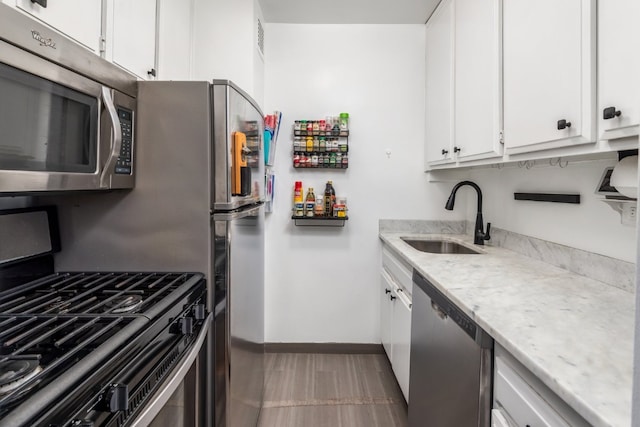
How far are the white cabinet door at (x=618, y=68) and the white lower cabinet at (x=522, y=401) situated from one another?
0.70 metres

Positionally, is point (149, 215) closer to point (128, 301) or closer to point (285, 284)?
point (128, 301)

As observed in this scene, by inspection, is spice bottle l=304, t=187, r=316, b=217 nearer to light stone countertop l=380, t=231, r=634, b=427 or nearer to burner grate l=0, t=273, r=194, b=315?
light stone countertop l=380, t=231, r=634, b=427

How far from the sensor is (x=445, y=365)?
129 cm

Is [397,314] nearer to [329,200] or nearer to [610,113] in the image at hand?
[329,200]

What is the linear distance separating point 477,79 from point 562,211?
77 cm

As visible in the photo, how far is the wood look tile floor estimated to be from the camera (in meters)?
1.98

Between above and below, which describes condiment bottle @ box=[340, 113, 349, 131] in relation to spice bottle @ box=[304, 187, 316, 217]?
above

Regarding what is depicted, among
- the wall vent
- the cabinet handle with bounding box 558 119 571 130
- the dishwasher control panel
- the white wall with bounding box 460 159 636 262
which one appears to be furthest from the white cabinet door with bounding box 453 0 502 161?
the wall vent

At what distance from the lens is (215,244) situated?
4.42 ft

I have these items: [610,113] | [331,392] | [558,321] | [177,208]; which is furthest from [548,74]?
[331,392]

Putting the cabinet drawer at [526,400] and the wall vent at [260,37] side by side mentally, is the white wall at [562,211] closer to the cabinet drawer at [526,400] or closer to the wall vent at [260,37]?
the cabinet drawer at [526,400]

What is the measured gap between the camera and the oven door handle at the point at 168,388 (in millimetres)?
750

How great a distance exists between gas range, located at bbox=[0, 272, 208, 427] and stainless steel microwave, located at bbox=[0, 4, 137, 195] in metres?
0.33

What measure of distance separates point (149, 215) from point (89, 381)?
2.75 ft
